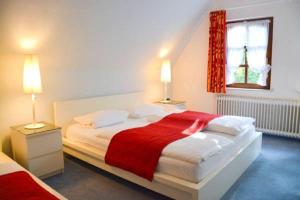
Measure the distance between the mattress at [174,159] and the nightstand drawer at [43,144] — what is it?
1.19ft

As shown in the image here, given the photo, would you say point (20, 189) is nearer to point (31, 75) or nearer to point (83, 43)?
point (31, 75)

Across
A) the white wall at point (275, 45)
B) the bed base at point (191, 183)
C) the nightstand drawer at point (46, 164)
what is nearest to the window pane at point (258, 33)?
the white wall at point (275, 45)

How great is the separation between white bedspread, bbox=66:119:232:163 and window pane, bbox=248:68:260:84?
7.17 feet

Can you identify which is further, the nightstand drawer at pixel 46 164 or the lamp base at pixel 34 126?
the lamp base at pixel 34 126

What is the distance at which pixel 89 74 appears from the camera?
3.64 metres

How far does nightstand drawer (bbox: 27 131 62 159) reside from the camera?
8.40ft

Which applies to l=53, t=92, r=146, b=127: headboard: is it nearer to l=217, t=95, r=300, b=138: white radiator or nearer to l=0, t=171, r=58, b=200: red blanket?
l=0, t=171, r=58, b=200: red blanket

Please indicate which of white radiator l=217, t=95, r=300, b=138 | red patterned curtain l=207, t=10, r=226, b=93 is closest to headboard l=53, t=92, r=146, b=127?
red patterned curtain l=207, t=10, r=226, b=93

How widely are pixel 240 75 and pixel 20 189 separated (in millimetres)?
3991

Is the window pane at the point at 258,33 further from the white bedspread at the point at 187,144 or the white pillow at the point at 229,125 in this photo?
the white bedspread at the point at 187,144

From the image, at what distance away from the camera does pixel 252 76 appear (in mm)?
4426

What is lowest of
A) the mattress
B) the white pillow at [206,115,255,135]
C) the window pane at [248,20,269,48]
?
the mattress

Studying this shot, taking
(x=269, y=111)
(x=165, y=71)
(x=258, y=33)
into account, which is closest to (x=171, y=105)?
(x=165, y=71)

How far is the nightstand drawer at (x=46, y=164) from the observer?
8.55ft
